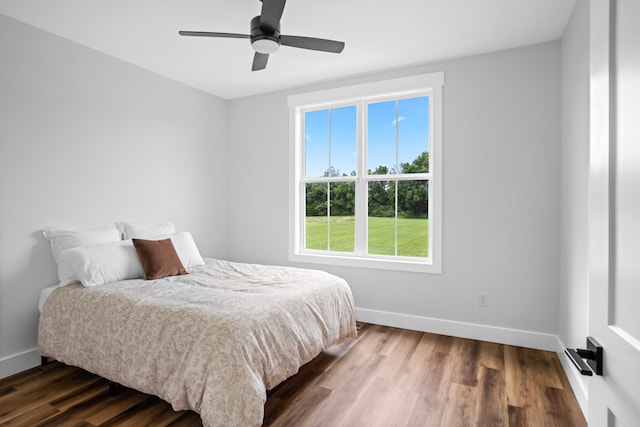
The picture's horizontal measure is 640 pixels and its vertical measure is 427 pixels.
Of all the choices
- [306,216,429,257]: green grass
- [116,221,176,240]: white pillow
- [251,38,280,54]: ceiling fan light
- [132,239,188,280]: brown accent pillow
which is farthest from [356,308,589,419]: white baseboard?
[251,38,280,54]: ceiling fan light

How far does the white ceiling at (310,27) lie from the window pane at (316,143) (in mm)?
692

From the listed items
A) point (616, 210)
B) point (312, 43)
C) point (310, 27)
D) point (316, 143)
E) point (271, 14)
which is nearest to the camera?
point (616, 210)

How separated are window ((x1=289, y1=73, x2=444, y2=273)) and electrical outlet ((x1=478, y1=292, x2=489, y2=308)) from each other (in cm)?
47

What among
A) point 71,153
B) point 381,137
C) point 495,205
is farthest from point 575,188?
point 71,153

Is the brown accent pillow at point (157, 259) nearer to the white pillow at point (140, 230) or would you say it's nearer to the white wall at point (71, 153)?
the white pillow at point (140, 230)

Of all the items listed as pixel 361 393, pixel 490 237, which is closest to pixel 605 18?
pixel 361 393

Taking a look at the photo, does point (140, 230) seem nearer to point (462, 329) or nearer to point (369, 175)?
point (369, 175)

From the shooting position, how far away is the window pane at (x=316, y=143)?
14.1ft

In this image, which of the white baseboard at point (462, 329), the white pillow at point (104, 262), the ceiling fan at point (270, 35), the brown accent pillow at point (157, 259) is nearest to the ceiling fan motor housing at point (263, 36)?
the ceiling fan at point (270, 35)

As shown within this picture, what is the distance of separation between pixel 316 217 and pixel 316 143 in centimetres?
92

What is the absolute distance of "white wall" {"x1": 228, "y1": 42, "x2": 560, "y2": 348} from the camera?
10.2ft

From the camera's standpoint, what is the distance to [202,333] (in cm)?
199

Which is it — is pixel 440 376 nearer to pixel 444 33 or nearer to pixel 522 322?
pixel 522 322

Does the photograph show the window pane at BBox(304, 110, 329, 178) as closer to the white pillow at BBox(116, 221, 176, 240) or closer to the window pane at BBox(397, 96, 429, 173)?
the window pane at BBox(397, 96, 429, 173)
